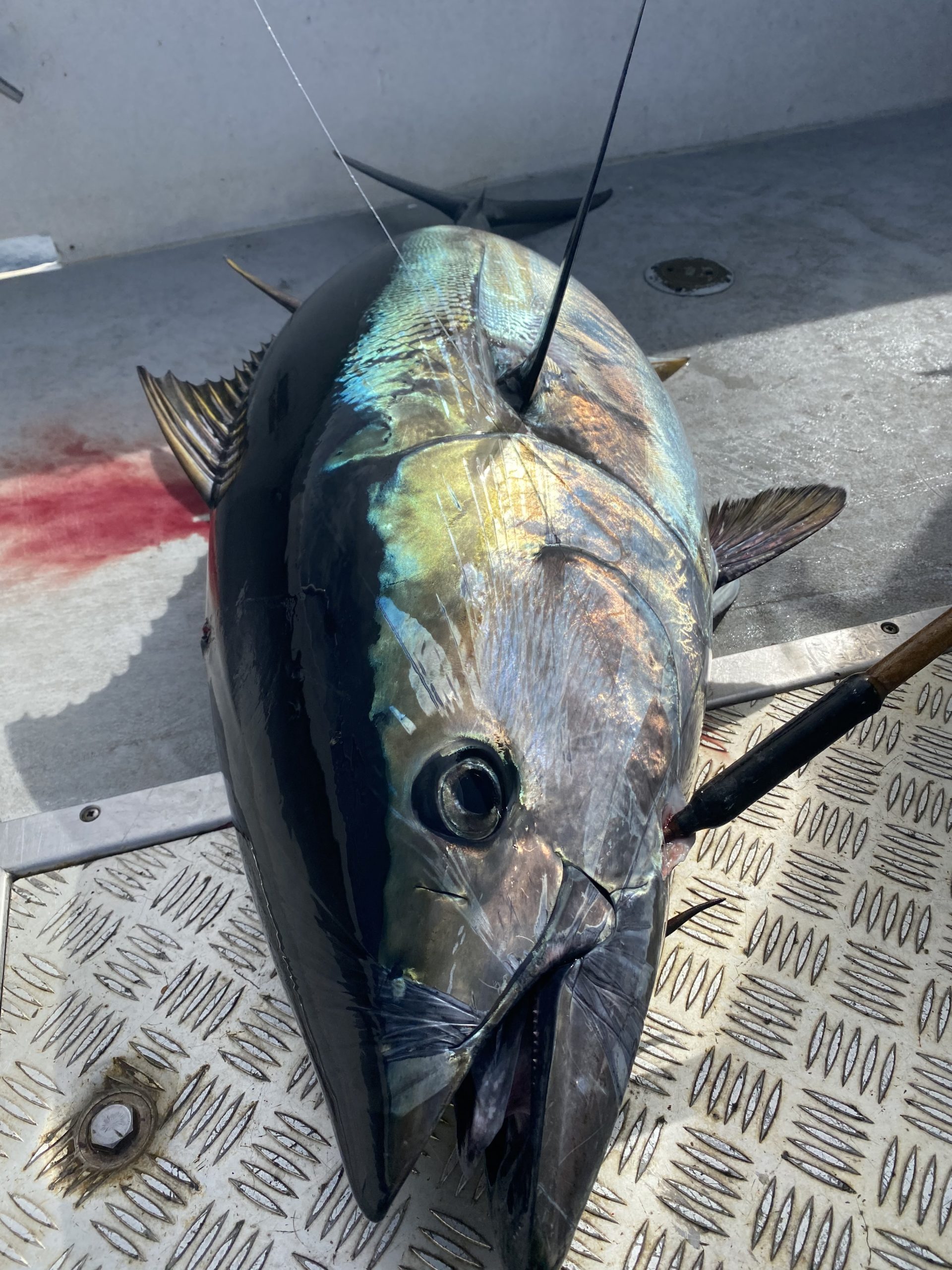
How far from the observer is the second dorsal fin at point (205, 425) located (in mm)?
1833

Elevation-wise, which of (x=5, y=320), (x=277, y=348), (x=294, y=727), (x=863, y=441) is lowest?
(x=863, y=441)

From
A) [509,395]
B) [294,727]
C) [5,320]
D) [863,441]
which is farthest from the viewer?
[5,320]

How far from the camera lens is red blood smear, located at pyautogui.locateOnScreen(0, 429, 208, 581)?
10.4 ft

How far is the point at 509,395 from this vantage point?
1.69 meters

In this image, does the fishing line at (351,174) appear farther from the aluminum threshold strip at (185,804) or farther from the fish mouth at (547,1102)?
the fish mouth at (547,1102)

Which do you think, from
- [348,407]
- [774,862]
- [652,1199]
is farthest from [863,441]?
[652,1199]

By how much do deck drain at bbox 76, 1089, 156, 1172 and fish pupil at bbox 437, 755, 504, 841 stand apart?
0.82 m

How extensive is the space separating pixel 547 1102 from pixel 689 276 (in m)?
3.95

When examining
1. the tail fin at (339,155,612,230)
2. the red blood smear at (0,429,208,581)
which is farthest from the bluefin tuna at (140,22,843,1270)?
the tail fin at (339,155,612,230)

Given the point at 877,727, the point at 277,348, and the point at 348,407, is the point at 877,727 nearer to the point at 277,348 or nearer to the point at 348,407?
the point at 348,407

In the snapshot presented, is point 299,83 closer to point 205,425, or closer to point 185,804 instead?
point 205,425

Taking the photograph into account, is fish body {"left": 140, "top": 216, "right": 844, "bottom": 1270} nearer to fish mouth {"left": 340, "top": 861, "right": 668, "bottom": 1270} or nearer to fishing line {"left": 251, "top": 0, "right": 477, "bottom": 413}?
fish mouth {"left": 340, "top": 861, "right": 668, "bottom": 1270}

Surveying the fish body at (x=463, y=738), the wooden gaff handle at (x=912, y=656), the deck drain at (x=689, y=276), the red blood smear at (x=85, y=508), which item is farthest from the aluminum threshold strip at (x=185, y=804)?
the deck drain at (x=689, y=276)

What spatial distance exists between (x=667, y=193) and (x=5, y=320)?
134 inches
